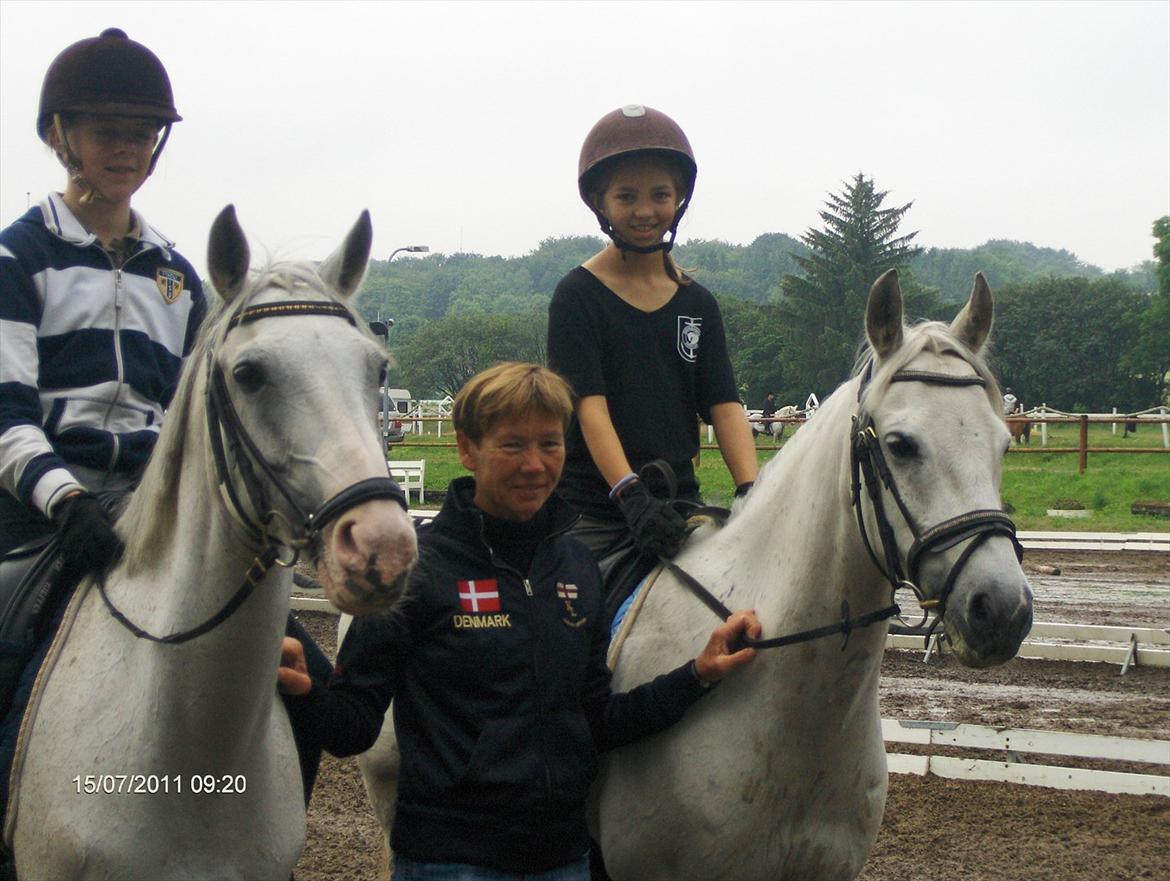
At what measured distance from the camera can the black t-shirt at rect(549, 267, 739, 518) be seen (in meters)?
3.85

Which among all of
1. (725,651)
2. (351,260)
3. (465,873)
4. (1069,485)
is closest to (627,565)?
(725,651)

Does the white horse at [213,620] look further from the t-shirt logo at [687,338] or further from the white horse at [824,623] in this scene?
the t-shirt logo at [687,338]

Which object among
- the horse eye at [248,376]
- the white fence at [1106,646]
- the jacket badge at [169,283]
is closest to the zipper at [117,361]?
the jacket badge at [169,283]

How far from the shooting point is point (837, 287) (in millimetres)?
53375

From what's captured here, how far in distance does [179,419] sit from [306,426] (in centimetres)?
57

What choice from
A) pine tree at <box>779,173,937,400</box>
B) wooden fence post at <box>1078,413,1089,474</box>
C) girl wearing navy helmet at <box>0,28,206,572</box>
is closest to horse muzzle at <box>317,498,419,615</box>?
girl wearing navy helmet at <box>0,28,206,572</box>

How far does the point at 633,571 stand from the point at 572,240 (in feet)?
598

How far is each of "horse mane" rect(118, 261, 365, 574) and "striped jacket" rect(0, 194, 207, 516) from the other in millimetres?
317

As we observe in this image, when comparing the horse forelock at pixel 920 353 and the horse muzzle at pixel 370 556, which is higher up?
the horse forelock at pixel 920 353

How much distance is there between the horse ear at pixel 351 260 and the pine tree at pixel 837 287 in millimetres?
43686

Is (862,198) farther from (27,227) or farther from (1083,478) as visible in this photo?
(27,227)

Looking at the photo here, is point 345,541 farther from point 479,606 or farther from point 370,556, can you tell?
point 479,606

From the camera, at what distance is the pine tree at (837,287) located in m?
48.4

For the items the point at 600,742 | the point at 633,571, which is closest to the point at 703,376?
the point at 633,571
